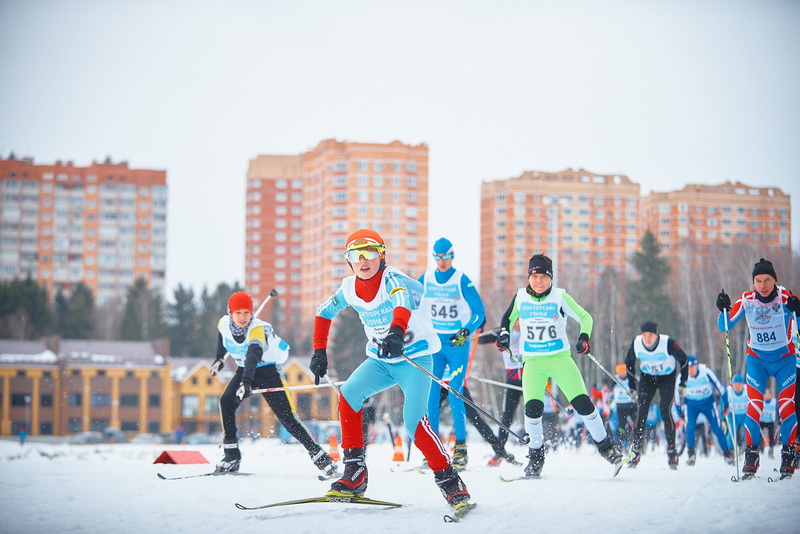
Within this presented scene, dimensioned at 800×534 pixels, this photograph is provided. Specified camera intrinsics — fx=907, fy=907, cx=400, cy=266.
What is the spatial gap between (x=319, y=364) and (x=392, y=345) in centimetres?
85

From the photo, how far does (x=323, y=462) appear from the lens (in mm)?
8508

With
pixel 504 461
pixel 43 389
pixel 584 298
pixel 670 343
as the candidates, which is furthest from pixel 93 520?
pixel 43 389

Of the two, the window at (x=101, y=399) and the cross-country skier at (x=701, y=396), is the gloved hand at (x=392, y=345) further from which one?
the window at (x=101, y=399)

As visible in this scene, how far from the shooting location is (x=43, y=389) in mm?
59375

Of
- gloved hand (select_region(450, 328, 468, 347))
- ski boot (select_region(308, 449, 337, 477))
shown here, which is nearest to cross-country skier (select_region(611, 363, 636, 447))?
gloved hand (select_region(450, 328, 468, 347))

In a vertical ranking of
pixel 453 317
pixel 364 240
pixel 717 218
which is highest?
pixel 717 218

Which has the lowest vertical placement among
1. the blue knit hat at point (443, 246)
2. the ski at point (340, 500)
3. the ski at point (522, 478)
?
the ski at point (522, 478)

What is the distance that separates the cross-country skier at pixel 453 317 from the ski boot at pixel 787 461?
3.08 metres

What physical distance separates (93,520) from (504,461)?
237 inches

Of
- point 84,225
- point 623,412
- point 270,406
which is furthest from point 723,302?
point 84,225

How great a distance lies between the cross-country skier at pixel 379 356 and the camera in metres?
6.34

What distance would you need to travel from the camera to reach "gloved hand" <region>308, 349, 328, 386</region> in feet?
21.5

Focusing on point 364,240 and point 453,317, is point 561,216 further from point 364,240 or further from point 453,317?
point 364,240

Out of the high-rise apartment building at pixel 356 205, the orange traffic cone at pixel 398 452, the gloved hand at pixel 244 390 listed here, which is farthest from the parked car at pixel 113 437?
the gloved hand at pixel 244 390
